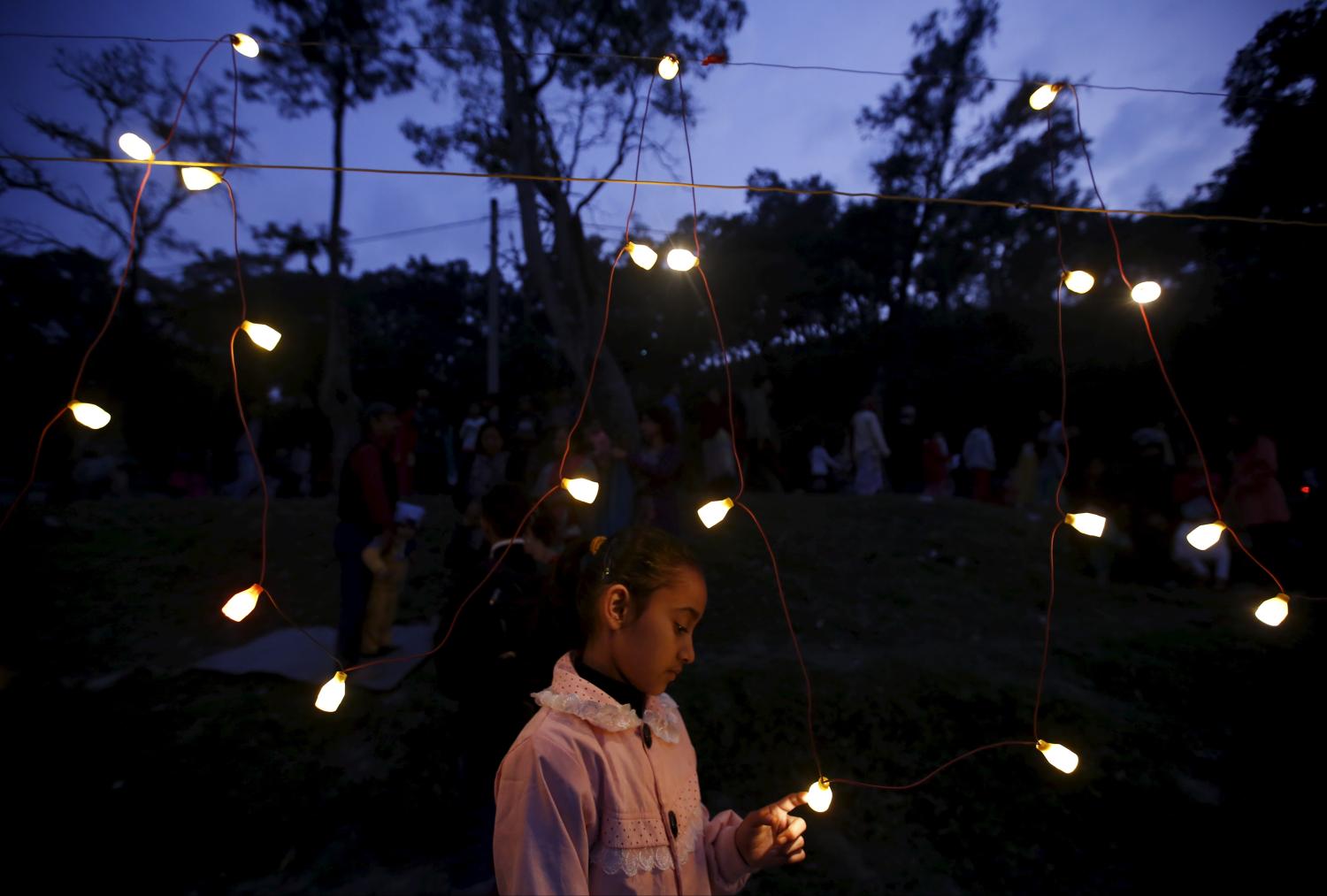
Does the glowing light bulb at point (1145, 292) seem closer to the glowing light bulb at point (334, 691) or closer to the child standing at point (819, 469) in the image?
the glowing light bulb at point (334, 691)

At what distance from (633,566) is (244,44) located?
2.18m

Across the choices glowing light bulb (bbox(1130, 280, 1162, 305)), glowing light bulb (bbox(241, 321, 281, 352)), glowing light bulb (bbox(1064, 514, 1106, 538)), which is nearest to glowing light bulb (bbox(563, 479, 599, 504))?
glowing light bulb (bbox(241, 321, 281, 352))

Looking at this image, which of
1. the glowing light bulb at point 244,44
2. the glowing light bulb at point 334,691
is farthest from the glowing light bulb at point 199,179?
the glowing light bulb at point 334,691

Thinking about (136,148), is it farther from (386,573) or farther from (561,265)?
(561,265)

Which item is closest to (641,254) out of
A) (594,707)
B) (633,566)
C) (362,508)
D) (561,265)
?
(633,566)

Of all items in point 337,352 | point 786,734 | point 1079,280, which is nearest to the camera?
point 1079,280

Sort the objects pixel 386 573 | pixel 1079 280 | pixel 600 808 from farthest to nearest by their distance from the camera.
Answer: pixel 386 573 → pixel 1079 280 → pixel 600 808

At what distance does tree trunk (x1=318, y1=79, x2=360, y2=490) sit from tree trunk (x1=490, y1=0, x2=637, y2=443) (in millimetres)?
4329

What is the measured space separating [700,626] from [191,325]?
15656 mm

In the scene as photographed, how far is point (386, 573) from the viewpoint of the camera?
15.4 ft

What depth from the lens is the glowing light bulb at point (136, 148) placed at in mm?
1984

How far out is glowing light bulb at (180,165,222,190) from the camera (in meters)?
2.02

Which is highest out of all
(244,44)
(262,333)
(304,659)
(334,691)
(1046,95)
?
(244,44)

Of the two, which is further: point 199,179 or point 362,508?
point 362,508
